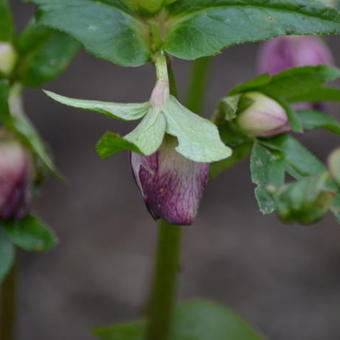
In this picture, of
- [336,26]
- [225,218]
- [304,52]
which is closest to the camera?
[336,26]

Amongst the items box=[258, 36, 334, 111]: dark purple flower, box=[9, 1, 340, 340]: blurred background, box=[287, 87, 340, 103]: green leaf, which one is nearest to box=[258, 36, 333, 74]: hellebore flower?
box=[258, 36, 334, 111]: dark purple flower

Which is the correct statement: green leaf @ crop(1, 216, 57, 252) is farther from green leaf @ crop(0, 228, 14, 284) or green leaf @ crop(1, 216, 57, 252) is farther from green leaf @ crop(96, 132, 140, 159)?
green leaf @ crop(96, 132, 140, 159)

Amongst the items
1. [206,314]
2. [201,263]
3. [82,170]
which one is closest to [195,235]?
[201,263]

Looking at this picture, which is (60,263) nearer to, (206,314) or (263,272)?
(263,272)

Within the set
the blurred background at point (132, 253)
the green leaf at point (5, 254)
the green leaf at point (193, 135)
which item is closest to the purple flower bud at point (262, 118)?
the green leaf at point (193, 135)

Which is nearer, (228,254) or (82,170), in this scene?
(228,254)

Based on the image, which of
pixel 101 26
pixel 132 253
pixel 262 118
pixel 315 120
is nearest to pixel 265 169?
pixel 262 118

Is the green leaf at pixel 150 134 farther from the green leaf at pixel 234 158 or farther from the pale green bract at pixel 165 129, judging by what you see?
the green leaf at pixel 234 158

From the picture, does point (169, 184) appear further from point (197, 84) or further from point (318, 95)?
point (197, 84)
